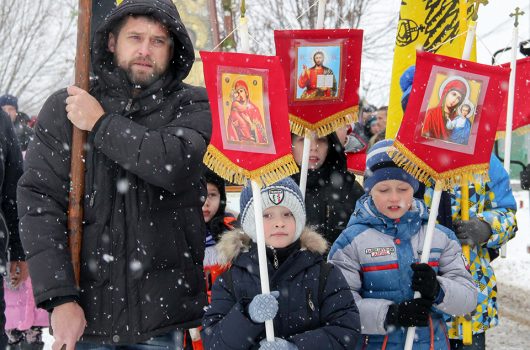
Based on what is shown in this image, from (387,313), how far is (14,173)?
2366 mm

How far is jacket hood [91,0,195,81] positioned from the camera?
2896 mm

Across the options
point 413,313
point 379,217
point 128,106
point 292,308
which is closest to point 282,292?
point 292,308

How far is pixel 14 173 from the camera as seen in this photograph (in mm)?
4176

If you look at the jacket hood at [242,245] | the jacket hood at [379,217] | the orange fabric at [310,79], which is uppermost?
the orange fabric at [310,79]

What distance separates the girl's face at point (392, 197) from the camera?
3.41 m

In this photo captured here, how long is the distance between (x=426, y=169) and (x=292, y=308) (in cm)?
97

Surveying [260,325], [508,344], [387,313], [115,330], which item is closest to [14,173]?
[115,330]

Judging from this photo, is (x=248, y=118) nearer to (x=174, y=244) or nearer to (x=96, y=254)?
(x=174, y=244)

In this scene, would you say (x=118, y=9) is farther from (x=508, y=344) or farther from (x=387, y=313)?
(x=508, y=344)

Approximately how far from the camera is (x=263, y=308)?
2709 millimetres

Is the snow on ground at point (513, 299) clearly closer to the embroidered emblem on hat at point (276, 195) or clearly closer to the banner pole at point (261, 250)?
the embroidered emblem on hat at point (276, 195)

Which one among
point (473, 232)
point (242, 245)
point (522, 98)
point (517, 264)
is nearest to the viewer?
point (242, 245)

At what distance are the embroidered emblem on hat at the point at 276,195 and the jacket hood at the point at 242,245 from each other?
0.18m

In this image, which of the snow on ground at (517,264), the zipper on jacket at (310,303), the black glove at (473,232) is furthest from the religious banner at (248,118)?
the snow on ground at (517,264)
